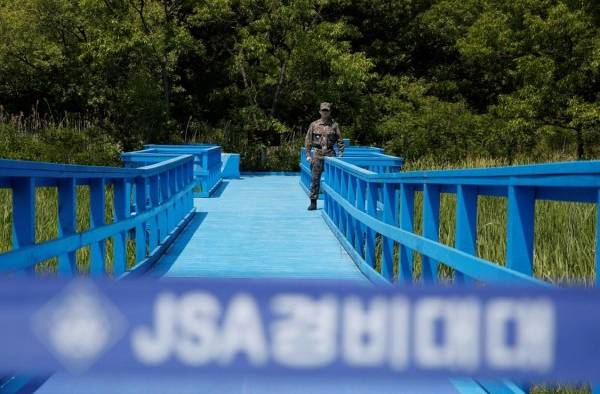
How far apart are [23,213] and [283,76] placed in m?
24.9

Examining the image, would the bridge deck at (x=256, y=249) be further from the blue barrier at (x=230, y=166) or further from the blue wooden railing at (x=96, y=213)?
the blue barrier at (x=230, y=166)

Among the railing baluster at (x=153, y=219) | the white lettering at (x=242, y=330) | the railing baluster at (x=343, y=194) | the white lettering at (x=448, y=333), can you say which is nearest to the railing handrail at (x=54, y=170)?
the railing baluster at (x=153, y=219)

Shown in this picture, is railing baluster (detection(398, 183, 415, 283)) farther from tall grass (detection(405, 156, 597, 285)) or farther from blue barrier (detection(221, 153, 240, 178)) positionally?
blue barrier (detection(221, 153, 240, 178))

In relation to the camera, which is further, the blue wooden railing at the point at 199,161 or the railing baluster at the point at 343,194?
the blue wooden railing at the point at 199,161

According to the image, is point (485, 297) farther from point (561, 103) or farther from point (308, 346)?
point (561, 103)

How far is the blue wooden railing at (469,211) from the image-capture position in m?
3.14

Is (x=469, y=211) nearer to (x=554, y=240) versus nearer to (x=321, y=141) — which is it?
(x=554, y=240)

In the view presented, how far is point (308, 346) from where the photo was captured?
1.32m

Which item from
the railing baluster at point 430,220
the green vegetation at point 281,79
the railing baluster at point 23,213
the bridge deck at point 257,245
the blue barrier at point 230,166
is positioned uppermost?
the green vegetation at point 281,79

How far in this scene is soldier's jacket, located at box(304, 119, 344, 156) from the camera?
1314 cm

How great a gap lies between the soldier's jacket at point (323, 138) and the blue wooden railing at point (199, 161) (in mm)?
1860

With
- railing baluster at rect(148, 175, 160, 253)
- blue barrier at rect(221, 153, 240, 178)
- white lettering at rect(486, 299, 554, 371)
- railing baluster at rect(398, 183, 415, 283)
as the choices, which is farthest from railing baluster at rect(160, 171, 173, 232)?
blue barrier at rect(221, 153, 240, 178)

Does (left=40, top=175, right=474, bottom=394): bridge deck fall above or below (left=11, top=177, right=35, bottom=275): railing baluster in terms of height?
below

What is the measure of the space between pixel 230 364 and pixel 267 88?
94.5ft
